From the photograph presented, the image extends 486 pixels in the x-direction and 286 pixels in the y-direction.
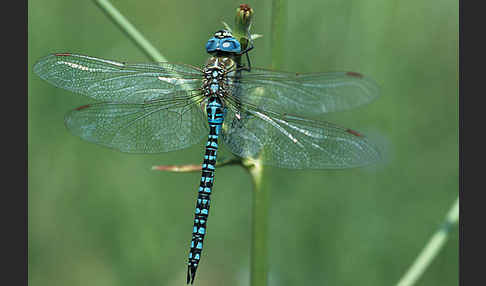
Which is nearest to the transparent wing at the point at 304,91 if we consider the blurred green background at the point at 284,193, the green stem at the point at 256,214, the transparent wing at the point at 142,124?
the transparent wing at the point at 142,124

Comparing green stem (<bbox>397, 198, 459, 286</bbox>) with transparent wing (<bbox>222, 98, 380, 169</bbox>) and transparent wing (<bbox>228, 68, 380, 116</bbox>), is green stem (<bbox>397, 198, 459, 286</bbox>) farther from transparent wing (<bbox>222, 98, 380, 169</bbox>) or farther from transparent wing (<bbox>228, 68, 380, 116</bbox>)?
transparent wing (<bbox>228, 68, 380, 116</bbox>)

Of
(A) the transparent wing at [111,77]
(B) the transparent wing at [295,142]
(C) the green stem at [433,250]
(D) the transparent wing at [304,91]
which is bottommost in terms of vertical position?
(C) the green stem at [433,250]

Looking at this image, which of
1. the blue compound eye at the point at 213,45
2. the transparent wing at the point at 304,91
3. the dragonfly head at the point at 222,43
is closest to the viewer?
the transparent wing at the point at 304,91

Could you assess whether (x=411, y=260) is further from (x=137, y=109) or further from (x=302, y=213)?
(x=137, y=109)

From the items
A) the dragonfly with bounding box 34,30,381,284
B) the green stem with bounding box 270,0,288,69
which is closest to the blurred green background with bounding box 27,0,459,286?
the dragonfly with bounding box 34,30,381,284

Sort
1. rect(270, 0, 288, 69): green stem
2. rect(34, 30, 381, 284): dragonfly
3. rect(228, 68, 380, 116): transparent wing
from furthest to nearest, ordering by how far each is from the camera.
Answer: rect(34, 30, 381, 284): dragonfly < rect(228, 68, 380, 116): transparent wing < rect(270, 0, 288, 69): green stem

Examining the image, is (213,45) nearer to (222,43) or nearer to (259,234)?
(222,43)

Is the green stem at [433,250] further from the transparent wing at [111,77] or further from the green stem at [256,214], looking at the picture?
the transparent wing at [111,77]
